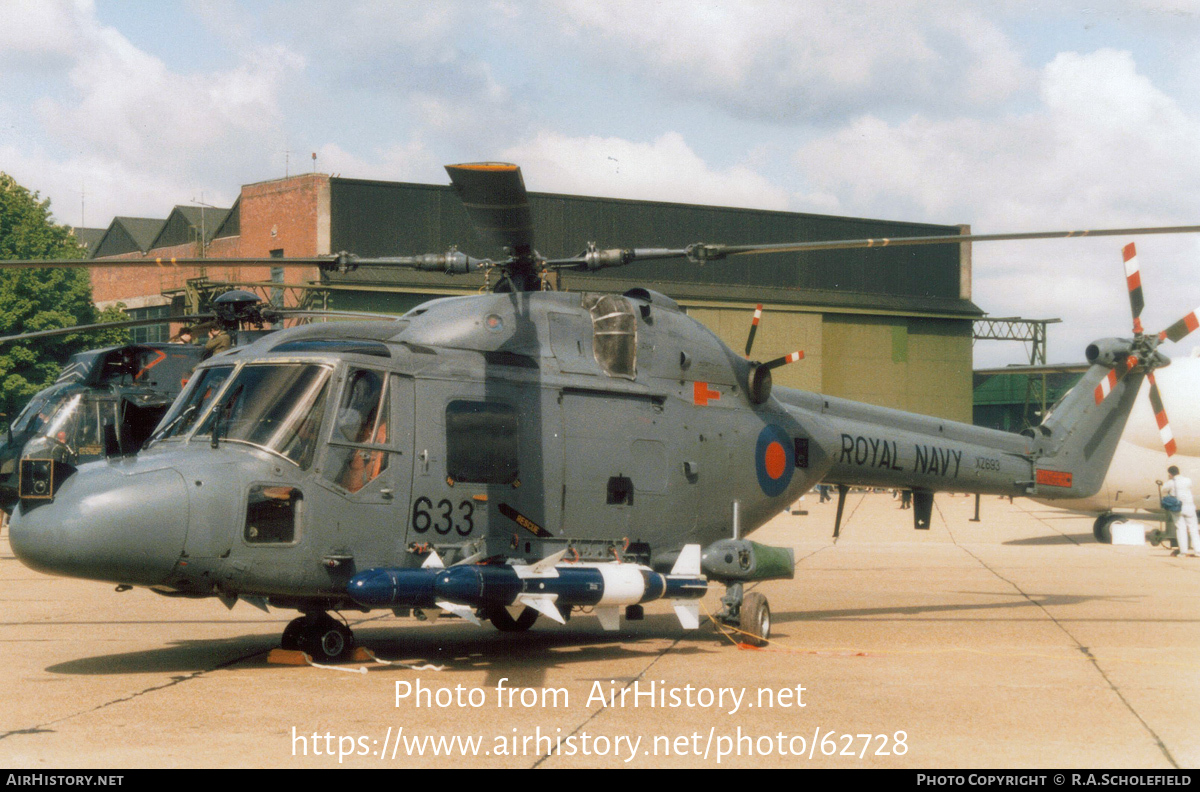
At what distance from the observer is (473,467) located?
10.7 metres

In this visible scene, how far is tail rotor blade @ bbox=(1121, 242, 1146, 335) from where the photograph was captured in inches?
625

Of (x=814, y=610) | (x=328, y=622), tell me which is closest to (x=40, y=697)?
(x=328, y=622)

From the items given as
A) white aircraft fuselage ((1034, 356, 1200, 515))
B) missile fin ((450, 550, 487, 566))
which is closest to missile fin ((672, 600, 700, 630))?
missile fin ((450, 550, 487, 566))

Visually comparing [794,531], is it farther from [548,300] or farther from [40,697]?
[40,697]

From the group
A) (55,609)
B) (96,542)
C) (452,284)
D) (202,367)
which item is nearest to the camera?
(96,542)

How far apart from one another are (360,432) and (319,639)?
1990 millimetres

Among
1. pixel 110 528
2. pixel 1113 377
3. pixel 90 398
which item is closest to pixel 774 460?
pixel 1113 377

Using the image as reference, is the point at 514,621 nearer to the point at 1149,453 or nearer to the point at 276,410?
the point at 276,410

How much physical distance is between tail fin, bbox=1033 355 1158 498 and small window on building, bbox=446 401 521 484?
845 centimetres

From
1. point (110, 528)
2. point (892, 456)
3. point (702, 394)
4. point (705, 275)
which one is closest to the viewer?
point (110, 528)

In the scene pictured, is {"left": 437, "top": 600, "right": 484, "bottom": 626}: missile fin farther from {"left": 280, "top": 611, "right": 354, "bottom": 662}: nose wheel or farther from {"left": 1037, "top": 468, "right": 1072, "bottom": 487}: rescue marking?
{"left": 1037, "top": 468, "right": 1072, "bottom": 487}: rescue marking

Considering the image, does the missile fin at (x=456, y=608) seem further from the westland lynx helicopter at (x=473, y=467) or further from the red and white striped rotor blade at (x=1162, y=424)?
the red and white striped rotor blade at (x=1162, y=424)
